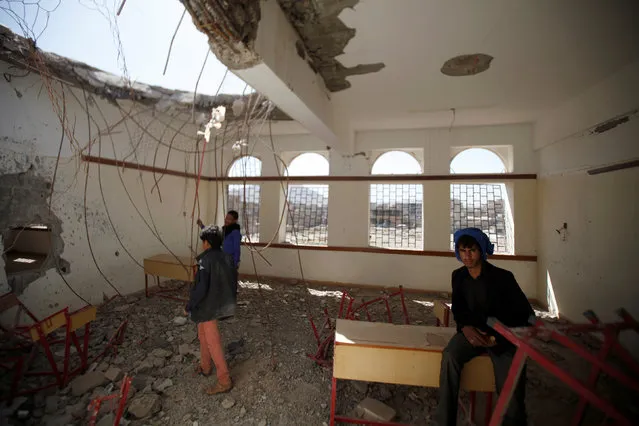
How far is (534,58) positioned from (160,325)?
543 cm

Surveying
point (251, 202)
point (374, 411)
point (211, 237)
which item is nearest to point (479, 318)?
point (374, 411)

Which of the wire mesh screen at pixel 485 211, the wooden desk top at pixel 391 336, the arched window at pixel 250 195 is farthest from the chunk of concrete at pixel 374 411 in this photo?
the arched window at pixel 250 195

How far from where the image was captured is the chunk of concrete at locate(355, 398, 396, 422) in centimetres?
191

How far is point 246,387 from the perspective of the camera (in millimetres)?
2299

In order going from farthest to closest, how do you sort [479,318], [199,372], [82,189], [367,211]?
[367,211] → [82,189] → [199,372] → [479,318]

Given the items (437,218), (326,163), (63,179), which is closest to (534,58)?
(437,218)

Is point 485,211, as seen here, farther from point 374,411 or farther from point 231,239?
point 231,239

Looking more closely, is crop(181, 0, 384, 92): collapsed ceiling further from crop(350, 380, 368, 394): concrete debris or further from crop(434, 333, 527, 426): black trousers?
crop(350, 380, 368, 394): concrete debris

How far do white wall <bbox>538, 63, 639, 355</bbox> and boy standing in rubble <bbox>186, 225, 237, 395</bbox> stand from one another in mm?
4078

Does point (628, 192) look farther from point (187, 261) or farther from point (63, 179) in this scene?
point (63, 179)

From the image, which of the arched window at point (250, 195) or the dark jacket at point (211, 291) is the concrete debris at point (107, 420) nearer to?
the dark jacket at point (211, 291)

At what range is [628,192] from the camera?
2809 millimetres

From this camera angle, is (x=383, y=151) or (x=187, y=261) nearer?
(x=187, y=261)

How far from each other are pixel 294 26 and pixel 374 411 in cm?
329
